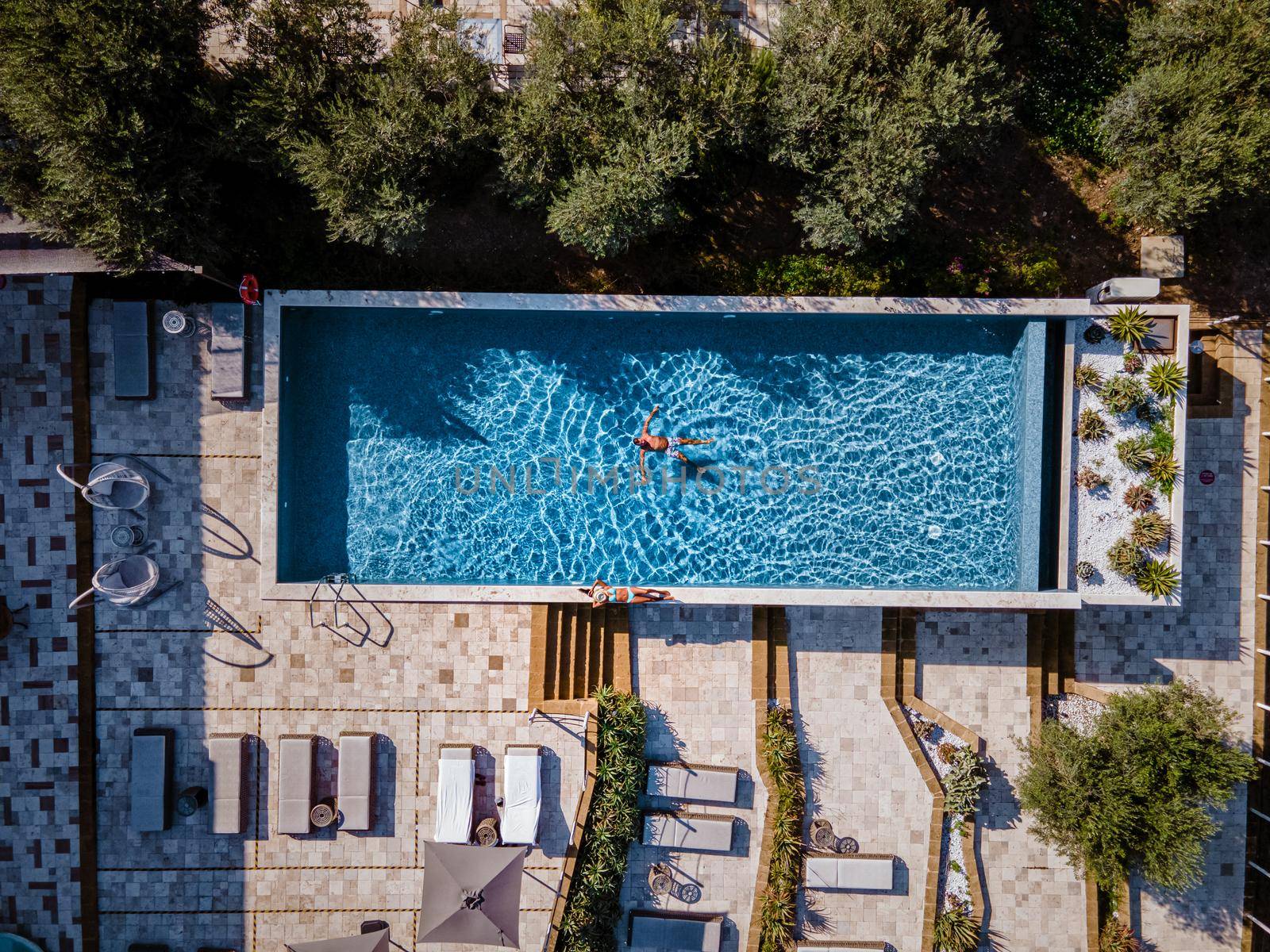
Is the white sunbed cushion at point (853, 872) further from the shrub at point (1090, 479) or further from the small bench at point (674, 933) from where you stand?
the shrub at point (1090, 479)

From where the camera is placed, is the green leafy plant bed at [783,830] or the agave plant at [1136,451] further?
the green leafy plant bed at [783,830]

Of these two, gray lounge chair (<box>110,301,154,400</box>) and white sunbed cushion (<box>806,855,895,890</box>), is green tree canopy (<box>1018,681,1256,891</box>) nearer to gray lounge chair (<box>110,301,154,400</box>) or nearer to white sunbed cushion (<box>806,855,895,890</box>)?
white sunbed cushion (<box>806,855,895,890</box>)

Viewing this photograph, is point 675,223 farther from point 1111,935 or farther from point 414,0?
point 1111,935

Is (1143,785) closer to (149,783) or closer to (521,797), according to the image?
(521,797)

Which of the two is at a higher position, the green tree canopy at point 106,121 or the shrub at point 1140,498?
the green tree canopy at point 106,121

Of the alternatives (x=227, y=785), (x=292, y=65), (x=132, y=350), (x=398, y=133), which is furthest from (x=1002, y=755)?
(x=132, y=350)

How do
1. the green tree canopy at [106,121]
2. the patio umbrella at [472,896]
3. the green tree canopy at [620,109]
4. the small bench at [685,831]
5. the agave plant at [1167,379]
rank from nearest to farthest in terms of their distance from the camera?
1. the green tree canopy at [106,121]
2. the green tree canopy at [620,109]
3. the agave plant at [1167,379]
4. the patio umbrella at [472,896]
5. the small bench at [685,831]

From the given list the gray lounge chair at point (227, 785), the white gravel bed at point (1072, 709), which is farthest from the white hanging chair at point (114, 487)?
the white gravel bed at point (1072, 709)
